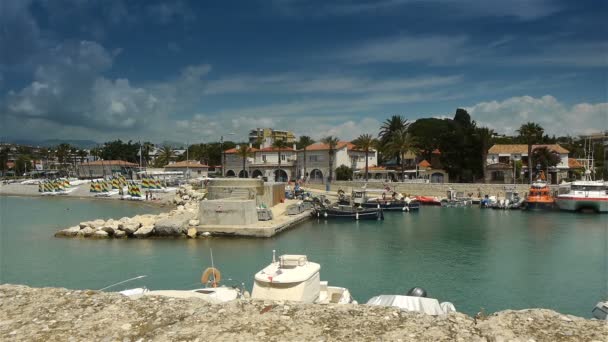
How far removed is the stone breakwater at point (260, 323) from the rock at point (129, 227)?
22.2 metres

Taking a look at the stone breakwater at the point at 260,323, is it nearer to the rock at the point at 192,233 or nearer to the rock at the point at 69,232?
the rock at the point at 192,233

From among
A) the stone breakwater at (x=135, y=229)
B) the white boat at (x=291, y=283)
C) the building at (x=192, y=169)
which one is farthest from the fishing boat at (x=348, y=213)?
the building at (x=192, y=169)

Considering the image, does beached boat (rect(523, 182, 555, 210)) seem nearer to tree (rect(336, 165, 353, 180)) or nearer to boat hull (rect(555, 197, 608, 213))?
boat hull (rect(555, 197, 608, 213))

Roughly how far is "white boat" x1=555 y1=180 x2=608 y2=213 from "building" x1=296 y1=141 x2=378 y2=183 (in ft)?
112

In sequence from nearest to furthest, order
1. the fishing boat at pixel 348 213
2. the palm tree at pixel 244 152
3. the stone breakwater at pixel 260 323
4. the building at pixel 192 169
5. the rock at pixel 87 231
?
1. the stone breakwater at pixel 260 323
2. the rock at pixel 87 231
3. the fishing boat at pixel 348 213
4. the palm tree at pixel 244 152
5. the building at pixel 192 169

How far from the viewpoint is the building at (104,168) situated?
112 m

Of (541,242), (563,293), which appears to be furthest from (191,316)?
(541,242)

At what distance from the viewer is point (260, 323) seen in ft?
21.6

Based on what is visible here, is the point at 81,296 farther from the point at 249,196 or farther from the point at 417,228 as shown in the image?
the point at 417,228

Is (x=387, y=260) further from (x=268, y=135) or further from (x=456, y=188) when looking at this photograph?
(x=268, y=135)

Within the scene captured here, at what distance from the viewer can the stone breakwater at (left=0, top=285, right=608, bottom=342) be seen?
6090 millimetres

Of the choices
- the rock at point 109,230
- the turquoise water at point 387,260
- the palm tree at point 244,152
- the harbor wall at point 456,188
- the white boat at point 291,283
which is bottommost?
the turquoise water at point 387,260

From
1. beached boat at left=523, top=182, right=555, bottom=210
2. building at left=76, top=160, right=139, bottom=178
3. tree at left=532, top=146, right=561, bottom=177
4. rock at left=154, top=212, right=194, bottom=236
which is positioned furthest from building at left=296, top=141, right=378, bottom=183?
building at left=76, top=160, right=139, bottom=178

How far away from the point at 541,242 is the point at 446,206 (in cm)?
2528
